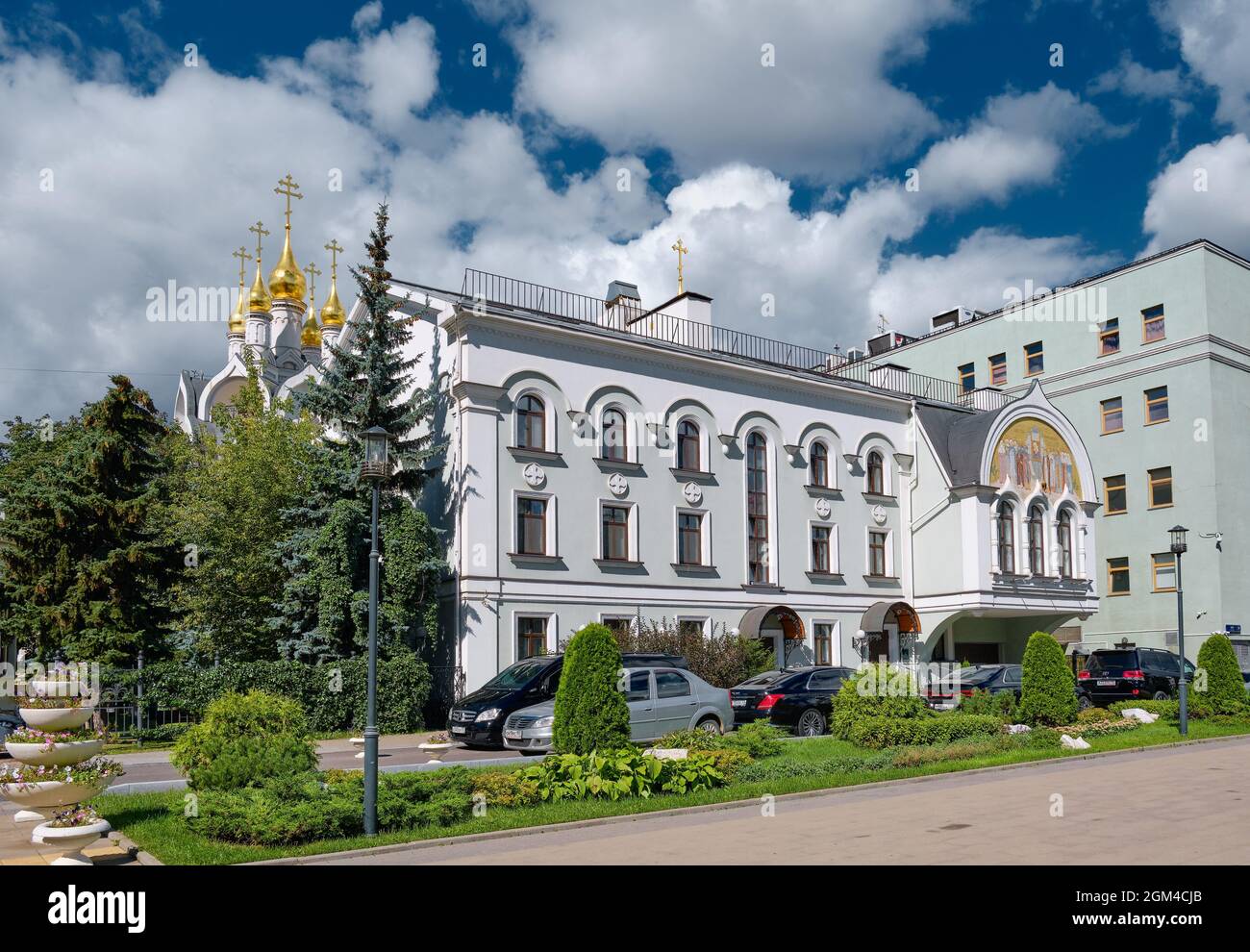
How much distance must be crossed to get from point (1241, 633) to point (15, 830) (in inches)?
1538

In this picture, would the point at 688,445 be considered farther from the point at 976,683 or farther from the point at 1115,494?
the point at 1115,494

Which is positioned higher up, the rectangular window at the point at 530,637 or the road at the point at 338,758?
the rectangular window at the point at 530,637

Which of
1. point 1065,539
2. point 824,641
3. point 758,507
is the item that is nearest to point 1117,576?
point 1065,539

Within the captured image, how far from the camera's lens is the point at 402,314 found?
29938 millimetres

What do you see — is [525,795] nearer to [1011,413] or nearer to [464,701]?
[464,701]

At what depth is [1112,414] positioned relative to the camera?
4172cm

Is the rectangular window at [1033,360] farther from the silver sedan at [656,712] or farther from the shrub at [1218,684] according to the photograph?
the silver sedan at [656,712]

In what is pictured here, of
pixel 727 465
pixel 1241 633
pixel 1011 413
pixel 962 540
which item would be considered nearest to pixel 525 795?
pixel 727 465

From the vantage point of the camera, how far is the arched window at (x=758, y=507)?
103 ft

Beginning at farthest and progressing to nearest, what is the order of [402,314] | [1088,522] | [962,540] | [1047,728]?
[1088,522], [962,540], [402,314], [1047,728]

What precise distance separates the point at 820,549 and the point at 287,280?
34.7 meters

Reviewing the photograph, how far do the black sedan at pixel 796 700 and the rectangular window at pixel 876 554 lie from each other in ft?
41.1

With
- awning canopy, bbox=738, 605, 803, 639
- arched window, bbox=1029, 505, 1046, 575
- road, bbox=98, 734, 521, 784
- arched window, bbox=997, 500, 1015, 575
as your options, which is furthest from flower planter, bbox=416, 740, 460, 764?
arched window, bbox=1029, 505, 1046, 575

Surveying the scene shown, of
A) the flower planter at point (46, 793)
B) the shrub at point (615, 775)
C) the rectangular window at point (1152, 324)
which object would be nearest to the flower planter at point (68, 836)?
the flower planter at point (46, 793)
